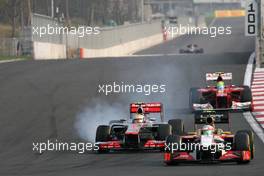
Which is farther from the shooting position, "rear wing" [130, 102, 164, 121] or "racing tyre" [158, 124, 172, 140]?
"rear wing" [130, 102, 164, 121]

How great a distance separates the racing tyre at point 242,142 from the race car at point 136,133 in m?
2.22

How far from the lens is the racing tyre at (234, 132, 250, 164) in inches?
581

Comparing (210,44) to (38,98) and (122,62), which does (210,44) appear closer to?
(122,62)

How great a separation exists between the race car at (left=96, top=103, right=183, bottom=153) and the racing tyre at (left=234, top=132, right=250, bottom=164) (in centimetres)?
222

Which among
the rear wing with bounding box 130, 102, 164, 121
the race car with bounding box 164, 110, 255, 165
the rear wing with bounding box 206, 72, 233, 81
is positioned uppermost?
the rear wing with bounding box 206, 72, 233, 81

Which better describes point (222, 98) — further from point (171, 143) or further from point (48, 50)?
point (48, 50)

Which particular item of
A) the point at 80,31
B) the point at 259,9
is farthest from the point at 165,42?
the point at 259,9

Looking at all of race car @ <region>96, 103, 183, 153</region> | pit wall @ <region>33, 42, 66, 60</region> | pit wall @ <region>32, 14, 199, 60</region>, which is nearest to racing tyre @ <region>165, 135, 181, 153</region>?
race car @ <region>96, 103, 183, 153</region>

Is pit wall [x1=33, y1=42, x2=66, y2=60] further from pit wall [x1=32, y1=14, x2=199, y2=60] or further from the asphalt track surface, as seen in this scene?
the asphalt track surface

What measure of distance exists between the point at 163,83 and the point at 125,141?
14.5 metres

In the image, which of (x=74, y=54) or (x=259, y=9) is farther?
(x=74, y=54)

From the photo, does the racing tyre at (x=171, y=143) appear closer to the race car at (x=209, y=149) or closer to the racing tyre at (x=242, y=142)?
the race car at (x=209, y=149)

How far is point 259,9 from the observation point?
33625mm

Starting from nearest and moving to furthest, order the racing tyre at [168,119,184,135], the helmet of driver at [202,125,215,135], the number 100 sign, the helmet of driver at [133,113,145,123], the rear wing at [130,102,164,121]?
1. the helmet of driver at [202,125,215,135]
2. the racing tyre at [168,119,184,135]
3. the helmet of driver at [133,113,145,123]
4. the rear wing at [130,102,164,121]
5. the number 100 sign
